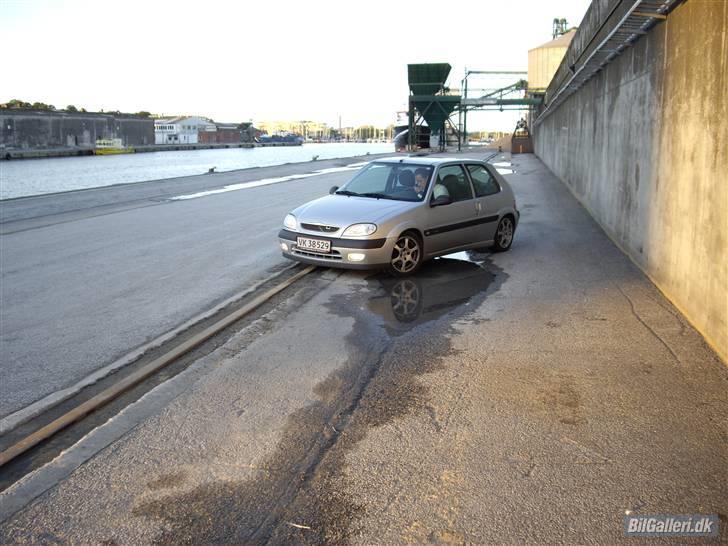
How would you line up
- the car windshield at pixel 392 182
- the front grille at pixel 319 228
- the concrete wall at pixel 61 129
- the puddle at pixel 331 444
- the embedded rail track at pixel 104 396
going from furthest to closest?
the concrete wall at pixel 61 129 → the car windshield at pixel 392 182 → the front grille at pixel 319 228 → the embedded rail track at pixel 104 396 → the puddle at pixel 331 444

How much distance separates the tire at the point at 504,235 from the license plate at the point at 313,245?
3115mm

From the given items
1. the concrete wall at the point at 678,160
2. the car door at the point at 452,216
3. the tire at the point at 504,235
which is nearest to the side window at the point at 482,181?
the car door at the point at 452,216

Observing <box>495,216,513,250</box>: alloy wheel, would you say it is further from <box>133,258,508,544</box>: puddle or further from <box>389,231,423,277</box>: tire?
<box>133,258,508,544</box>: puddle

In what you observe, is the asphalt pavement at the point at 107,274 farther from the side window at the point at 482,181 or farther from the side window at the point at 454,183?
the side window at the point at 482,181

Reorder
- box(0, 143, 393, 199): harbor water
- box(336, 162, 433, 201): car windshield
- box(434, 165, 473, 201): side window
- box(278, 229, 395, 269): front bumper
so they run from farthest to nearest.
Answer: box(0, 143, 393, 199): harbor water, box(434, 165, 473, 201): side window, box(336, 162, 433, 201): car windshield, box(278, 229, 395, 269): front bumper

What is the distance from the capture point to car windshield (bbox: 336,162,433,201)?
10117 millimetres

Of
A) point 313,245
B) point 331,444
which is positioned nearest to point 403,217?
point 313,245

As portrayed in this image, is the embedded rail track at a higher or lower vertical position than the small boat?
lower

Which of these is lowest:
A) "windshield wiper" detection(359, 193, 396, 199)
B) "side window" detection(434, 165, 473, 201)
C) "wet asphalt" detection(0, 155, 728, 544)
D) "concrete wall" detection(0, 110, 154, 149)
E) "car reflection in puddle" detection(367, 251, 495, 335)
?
"wet asphalt" detection(0, 155, 728, 544)

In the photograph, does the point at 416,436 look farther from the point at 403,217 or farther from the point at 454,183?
the point at 454,183

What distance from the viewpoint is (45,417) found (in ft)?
16.0

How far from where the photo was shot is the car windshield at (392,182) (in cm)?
1012

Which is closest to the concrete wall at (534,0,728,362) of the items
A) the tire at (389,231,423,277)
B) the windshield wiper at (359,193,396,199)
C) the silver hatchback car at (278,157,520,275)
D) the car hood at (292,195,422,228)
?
the silver hatchback car at (278,157,520,275)

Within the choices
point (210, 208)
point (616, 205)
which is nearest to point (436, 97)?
point (210, 208)
